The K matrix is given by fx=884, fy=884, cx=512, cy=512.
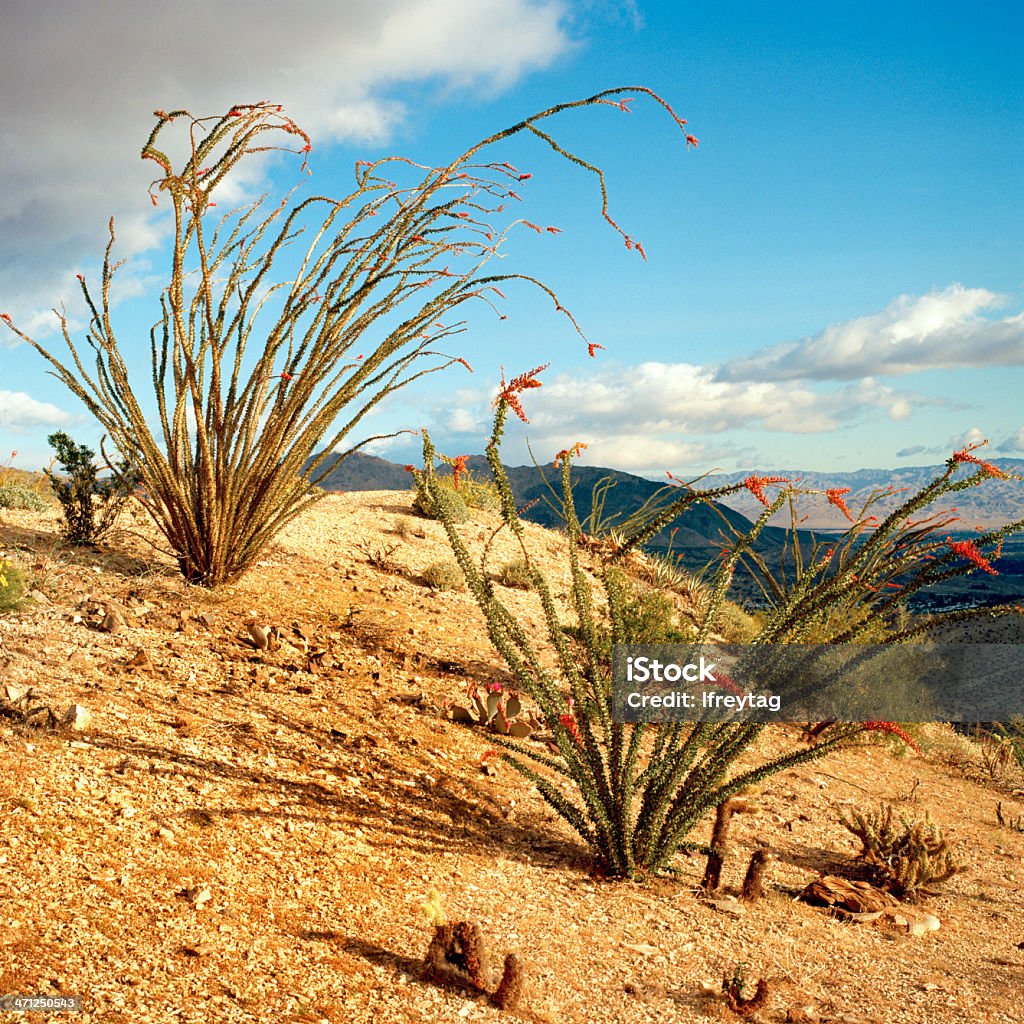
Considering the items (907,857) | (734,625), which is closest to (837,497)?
(907,857)

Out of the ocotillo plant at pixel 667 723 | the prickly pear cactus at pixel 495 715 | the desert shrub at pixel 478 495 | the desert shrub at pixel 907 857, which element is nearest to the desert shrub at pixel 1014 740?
the desert shrub at pixel 907 857

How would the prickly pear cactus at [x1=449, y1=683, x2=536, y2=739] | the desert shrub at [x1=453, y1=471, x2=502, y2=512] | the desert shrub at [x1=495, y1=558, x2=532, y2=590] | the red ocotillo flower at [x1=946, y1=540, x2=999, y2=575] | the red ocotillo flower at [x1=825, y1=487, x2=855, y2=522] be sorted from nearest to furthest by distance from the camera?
the red ocotillo flower at [x1=946, y1=540, x2=999, y2=575]
the red ocotillo flower at [x1=825, y1=487, x2=855, y2=522]
the prickly pear cactus at [x1=449, y1=683, x2=536, y2=739]
the desert shrub at [x1=495, y1=558, x2=532, y2=590]
the desert shrub at [x1=453, y1=471, x2=502, y2=512]

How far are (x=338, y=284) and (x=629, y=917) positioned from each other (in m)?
4.71

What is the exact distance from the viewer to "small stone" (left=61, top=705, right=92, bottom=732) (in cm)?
427

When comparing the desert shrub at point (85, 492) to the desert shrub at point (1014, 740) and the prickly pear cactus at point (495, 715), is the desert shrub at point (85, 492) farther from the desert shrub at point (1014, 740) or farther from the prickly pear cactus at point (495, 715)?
the desert shrub at point (1014, 740)

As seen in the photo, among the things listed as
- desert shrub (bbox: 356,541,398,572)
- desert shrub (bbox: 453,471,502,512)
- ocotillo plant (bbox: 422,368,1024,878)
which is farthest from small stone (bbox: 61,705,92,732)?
desert shrub (bbox: 453,471,502,512)

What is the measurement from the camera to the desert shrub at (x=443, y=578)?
356 inches

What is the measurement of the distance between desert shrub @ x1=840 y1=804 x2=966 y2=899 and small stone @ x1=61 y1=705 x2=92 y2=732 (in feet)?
14.2

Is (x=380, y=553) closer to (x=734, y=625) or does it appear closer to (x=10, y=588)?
(x=10, y=588)

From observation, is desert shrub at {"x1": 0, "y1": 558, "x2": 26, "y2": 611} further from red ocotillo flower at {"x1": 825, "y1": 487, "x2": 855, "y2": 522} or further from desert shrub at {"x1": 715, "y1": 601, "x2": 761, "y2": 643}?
desert shrub at {"x1": 715, "y1": 601, "x2": 761, "y2": 643}

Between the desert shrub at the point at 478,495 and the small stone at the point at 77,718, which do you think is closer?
the small stone at the point at 77,718

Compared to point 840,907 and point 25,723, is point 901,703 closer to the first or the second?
point 840,907

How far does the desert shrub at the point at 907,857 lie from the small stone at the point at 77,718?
14.2 feet

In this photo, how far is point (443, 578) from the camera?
907cm
